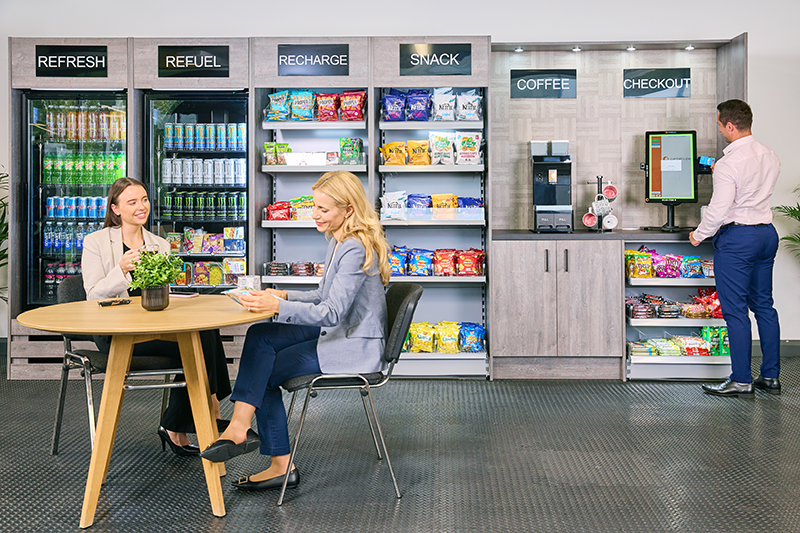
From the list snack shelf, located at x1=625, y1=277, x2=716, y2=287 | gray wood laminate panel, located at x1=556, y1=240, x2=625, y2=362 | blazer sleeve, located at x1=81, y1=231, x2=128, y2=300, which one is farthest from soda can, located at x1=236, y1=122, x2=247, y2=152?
snack shelf, located at x1=625, y1=277, x2=716, y2=287

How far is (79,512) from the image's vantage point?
2736 mm

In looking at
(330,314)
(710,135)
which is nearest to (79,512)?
(330,314)

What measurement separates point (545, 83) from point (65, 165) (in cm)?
412

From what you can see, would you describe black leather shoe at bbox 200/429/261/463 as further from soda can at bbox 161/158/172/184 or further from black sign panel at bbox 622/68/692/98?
black sign panel at bbox 622/68/692/98

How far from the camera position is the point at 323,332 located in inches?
113

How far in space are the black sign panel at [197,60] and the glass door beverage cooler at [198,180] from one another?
17cm

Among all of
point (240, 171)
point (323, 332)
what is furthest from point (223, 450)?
point (240, 171)

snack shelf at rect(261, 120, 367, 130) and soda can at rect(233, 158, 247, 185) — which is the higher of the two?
snack shelf at rect(261, 120, 367, 130)

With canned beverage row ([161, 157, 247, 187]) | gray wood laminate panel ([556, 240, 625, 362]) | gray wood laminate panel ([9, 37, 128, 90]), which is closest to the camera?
gray wood laminate panel ([556, 240, 625, 362])

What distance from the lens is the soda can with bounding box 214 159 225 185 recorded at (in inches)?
205

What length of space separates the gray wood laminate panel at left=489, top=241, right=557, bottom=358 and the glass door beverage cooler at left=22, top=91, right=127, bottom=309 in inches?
124

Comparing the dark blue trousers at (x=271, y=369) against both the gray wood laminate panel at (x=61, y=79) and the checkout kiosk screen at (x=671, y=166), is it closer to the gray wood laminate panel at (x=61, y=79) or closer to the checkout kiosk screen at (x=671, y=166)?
the gray wood laminate panel at (x=61, y=79)

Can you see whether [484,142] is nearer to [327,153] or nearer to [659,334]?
[327,153]

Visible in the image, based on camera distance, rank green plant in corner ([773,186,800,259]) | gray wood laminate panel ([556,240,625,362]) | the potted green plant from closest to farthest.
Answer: the potted green plant < gray wood laminate panel ([556,240,625,362]) < green plant in corner ([773,186,800,259])
